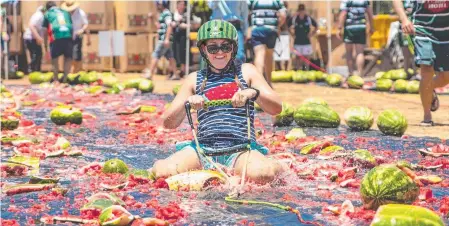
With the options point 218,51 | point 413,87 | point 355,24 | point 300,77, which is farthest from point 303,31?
point 218,51

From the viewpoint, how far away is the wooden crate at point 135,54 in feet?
85.5

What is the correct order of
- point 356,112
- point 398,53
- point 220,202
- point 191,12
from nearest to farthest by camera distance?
point 220,202
point 356,112
point 398,53
point 191,12

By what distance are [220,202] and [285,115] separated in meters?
4.76

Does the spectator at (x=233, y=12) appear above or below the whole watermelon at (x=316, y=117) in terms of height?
above

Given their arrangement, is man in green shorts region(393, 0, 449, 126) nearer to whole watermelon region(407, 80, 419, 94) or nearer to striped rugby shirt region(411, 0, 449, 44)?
striped rugby shirt region(411, 0, 449, 44)

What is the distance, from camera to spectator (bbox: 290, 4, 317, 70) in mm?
22188

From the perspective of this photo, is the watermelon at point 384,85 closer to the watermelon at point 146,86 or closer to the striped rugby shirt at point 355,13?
the striped rugby shirt at point 355,13

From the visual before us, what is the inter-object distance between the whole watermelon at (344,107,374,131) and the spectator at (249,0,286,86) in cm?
289

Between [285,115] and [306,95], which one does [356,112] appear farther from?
[306,95]

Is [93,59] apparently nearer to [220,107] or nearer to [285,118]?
[285,118]

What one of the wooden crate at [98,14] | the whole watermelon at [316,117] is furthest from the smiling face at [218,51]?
the wooden crate at [98,14]

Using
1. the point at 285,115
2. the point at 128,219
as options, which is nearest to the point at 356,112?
the point at 285,115

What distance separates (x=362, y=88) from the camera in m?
17.3

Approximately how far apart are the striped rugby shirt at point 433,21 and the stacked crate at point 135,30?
52.0 feet
